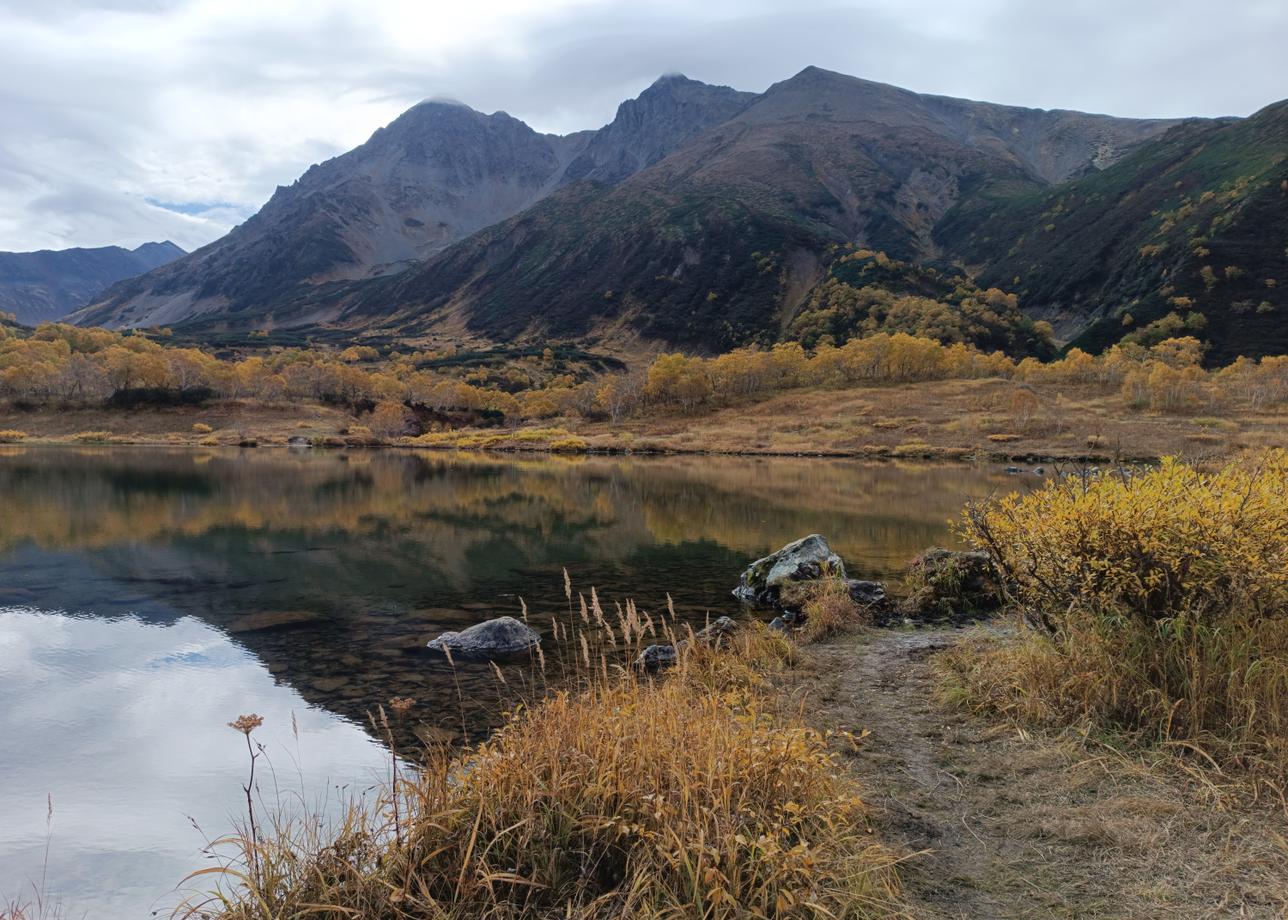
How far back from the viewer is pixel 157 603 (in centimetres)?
1759

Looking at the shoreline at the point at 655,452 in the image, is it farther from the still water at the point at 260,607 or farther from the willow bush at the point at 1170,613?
the willow bush at the point at 1170,613

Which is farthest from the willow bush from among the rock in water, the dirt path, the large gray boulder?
the large gray boulder

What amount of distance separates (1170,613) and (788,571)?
1018cm

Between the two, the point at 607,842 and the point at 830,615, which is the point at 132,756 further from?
the point at 830,615

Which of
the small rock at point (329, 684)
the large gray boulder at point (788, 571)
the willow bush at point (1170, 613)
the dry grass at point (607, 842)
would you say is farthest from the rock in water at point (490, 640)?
the willow bush at point (1170, 613)

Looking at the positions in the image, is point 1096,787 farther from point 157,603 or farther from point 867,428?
point 867,428

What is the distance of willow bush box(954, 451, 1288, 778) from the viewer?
6.28m

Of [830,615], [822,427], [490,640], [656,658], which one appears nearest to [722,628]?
[830,615]

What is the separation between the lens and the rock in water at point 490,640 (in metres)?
13.0

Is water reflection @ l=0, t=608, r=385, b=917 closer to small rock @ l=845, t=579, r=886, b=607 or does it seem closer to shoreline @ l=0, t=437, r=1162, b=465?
small rock @ l=845, t=579, r=886, b=607

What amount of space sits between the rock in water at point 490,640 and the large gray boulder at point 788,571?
634cm

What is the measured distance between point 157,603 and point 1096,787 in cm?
2007

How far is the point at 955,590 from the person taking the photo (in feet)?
50.1

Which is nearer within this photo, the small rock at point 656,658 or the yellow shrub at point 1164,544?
the yellow shrub at point 1164,544
